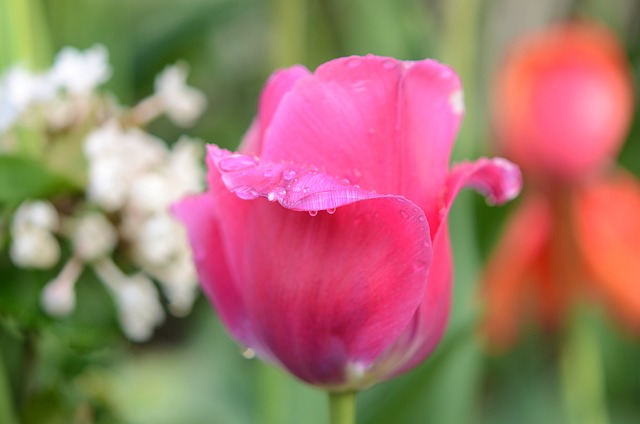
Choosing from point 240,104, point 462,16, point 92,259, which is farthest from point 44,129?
point 240,104

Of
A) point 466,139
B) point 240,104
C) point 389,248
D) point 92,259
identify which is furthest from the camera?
point 240,104

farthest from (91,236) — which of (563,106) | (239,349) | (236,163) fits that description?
(239,349)

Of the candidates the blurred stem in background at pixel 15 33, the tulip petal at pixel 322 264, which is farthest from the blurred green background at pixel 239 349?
the tulip petal at pixel 322 264

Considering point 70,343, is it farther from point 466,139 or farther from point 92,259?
point 466,139

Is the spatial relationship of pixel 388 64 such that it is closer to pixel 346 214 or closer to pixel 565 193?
pixel 346 214

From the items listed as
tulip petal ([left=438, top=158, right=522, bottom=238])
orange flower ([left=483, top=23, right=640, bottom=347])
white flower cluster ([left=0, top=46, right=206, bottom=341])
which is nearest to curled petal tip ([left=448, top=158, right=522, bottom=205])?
tulip petal ([left=438, top=158, right=522, bottom=238])

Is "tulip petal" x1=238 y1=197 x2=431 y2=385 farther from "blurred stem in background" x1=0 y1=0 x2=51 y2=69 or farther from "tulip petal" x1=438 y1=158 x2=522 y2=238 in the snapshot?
"blurred stem in background" x1=0 y1=0 x2=51 y2=69
